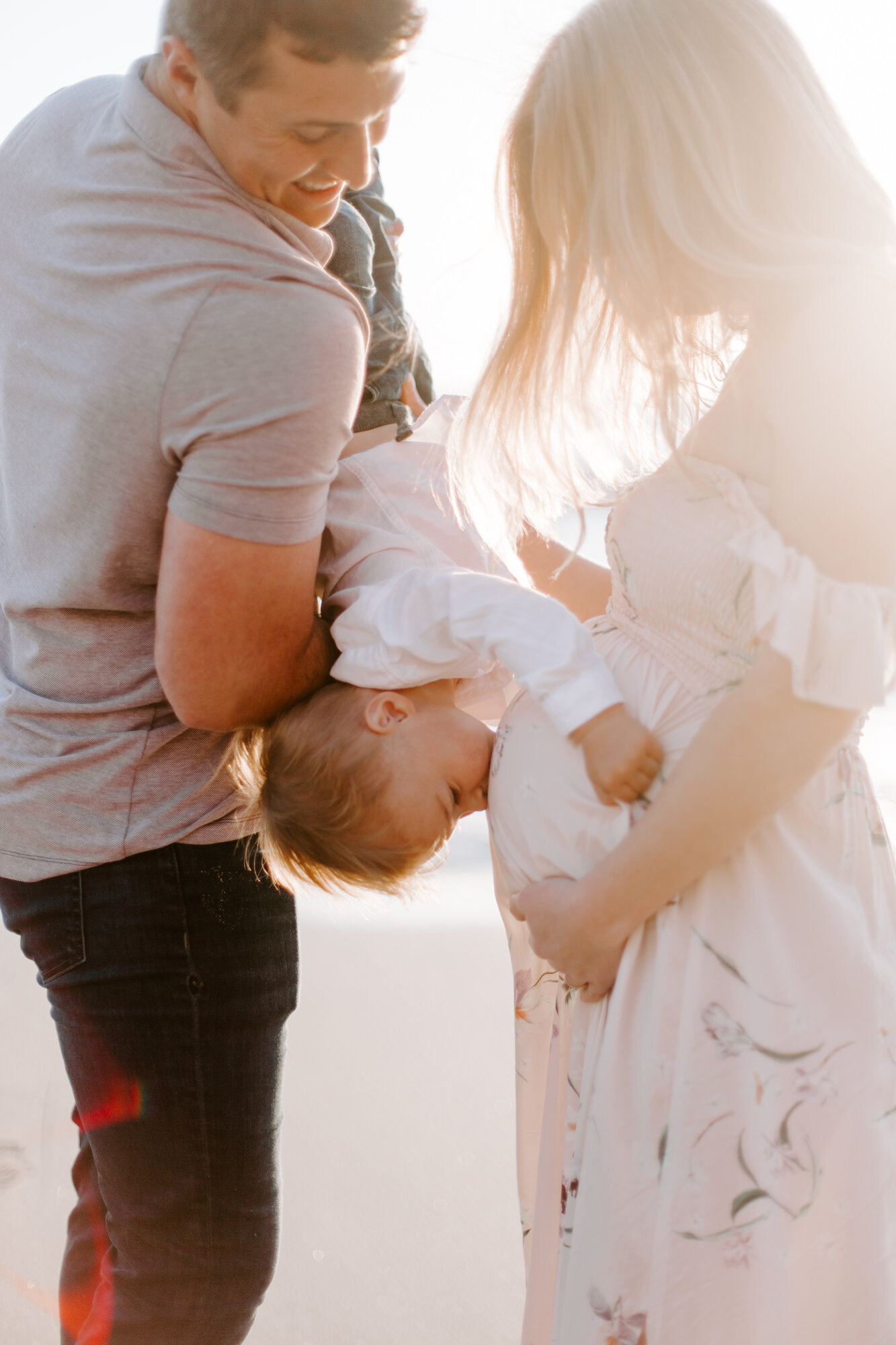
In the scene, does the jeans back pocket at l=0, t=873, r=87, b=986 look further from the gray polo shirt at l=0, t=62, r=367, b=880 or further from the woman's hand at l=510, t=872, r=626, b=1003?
the woman's hand at l=510, t=872, r=626, b=1003

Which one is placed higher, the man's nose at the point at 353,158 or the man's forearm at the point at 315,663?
the man's nose at the point at 353,158

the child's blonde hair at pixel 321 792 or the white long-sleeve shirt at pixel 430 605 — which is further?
the child's blonde hair at pixel 321 792

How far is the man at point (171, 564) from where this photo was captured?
102 cm

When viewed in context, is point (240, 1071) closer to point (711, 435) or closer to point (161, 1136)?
point (161, 1136)

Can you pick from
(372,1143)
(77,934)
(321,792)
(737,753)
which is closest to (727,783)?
(737,753)

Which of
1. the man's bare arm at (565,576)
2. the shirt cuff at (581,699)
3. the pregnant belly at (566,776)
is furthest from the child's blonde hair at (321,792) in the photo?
the man's bare arm at (565,576)

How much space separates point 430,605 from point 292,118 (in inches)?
19.7

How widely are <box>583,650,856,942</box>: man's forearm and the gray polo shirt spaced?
0.45m

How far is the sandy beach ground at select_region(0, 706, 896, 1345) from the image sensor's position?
72.4 inches

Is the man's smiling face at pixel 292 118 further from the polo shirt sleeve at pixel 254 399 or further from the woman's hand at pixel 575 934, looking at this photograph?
the woman's hand at pixel 575 934

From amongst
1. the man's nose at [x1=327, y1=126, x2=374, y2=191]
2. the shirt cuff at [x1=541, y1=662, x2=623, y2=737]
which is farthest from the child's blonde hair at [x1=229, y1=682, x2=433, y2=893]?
the man's nose at [x1=327, y1=126, x2=374, y2=191]

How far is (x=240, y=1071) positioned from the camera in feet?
4.30

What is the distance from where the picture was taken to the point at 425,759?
1279 mm

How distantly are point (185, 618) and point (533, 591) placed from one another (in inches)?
14.8
